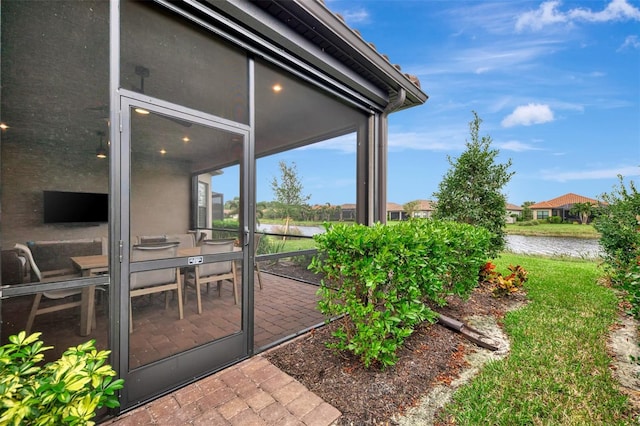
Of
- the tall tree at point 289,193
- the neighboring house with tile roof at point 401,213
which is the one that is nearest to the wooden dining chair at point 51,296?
the tall tree at point 289,193

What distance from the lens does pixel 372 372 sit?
2.16m

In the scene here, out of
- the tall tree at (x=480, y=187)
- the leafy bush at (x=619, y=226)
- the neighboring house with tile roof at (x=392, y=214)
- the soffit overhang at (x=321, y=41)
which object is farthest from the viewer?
the tall tree at (x=480, y=187)

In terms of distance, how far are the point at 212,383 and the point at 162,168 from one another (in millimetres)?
1804

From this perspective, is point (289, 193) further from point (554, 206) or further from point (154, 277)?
point (554, 206)

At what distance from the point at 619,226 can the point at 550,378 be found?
478cm

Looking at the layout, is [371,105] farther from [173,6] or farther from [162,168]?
[162,168]

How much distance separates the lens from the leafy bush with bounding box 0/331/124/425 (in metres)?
0.88

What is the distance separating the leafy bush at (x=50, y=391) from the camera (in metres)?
→ 0.88

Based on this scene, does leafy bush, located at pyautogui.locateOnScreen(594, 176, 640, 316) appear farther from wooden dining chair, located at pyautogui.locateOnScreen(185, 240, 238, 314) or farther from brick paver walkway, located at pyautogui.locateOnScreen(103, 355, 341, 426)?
wooden dining chair, located at pyautogui.locateOnScreen(185, 240, 238, 314)

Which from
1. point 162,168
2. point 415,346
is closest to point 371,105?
point 162,168

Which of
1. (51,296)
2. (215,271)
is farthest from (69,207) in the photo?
(215,271)

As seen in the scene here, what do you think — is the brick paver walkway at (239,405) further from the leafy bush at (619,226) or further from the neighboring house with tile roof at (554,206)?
the neighboring house with tile roof at (554,206)

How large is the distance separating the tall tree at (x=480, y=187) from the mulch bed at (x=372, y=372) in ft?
10.2

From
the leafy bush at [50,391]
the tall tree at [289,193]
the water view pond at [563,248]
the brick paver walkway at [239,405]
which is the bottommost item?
the water view pond at [563,248]
